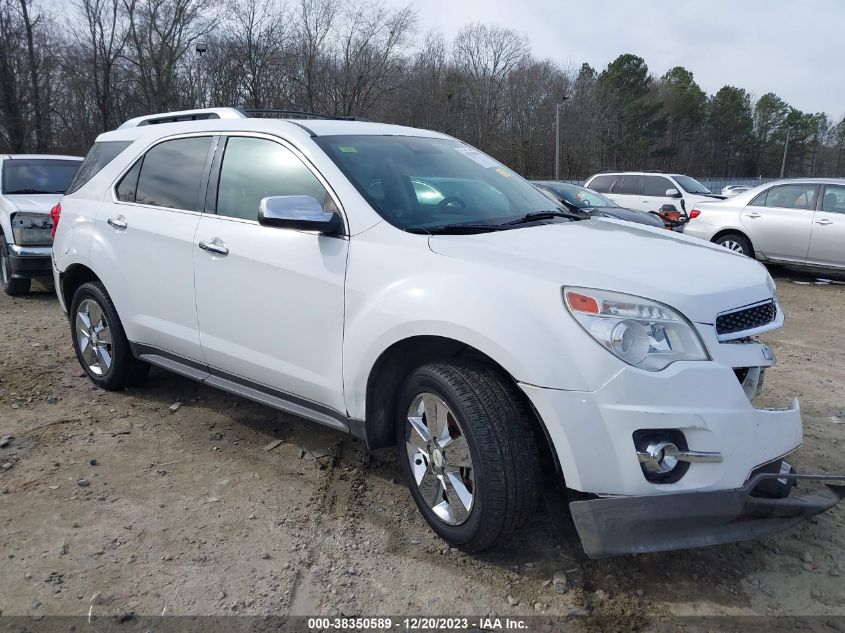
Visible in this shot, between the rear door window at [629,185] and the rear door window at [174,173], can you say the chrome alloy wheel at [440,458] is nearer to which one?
the rear door window at [174,173]

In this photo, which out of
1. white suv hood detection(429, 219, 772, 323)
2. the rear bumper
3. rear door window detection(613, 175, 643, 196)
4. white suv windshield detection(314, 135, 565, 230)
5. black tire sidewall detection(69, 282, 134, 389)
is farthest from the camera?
rear door window detection(613, 175, 643, 196)

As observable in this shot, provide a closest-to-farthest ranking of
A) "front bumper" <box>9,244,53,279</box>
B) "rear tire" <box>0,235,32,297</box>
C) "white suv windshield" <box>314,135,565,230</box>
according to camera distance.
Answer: "white suv windshield" <box>314,135,565,230</box>
"front bumper" <box>9,244,53,279</box>
"rear tire" <box>0,235,32,297</box>

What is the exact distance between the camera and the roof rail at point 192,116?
13.5 ft

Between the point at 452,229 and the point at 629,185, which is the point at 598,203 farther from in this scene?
the point at 452,229

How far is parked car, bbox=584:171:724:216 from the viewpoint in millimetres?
15781

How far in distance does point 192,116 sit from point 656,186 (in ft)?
45.5

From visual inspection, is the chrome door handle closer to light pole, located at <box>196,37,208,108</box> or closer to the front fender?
the front fender

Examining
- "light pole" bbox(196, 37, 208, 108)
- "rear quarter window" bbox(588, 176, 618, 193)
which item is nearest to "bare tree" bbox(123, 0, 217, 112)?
"light pole" bbox(196, 37, 208, 108)

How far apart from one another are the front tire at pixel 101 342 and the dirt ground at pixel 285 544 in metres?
0.36

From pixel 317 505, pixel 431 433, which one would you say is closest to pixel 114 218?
pixel 317 505

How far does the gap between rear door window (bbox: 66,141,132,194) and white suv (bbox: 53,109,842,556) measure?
35cm

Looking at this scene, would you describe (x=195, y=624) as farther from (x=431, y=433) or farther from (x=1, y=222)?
(x=1, y=222)

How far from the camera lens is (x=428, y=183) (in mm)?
3473

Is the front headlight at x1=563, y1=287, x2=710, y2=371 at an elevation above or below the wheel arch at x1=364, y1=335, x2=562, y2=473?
above
